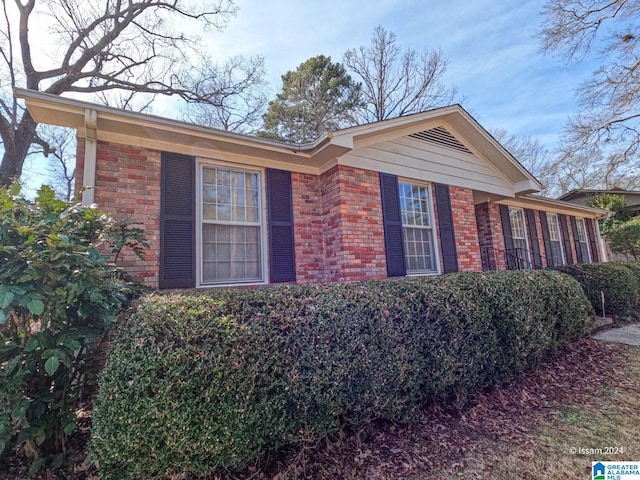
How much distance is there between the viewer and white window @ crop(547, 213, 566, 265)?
1070 cm

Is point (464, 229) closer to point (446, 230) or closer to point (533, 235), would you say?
point (446, 230)

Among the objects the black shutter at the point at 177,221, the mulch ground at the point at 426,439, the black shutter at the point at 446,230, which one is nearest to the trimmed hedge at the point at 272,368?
the mulch ground at the point at 426,439

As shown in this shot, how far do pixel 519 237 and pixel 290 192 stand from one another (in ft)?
26.4

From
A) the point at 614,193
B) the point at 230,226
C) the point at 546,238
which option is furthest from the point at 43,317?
the point at 614,193

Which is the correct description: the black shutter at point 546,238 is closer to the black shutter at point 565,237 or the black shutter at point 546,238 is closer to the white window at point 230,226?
the black shutter at point 565,237

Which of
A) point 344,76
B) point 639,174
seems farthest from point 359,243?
point 639,174

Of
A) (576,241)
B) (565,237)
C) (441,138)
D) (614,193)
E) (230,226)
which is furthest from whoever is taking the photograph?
(614,193)

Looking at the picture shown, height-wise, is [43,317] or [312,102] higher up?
[312,102]

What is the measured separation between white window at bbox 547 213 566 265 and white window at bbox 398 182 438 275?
6729 millimetres

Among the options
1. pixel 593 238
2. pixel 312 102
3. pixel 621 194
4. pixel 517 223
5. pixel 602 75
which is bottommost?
pixel 593 238

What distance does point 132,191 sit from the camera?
A: 4152mm

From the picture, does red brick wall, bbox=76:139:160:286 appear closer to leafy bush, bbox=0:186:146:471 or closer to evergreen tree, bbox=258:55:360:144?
leafy bush, bbox=0:186:146:471

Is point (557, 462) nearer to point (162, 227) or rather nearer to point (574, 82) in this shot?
point (162, 227)

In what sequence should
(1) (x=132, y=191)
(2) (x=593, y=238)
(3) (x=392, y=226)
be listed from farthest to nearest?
(2) (x=593, y=238), (3) (x=392, y=226), (1) (x=132, y=191)
